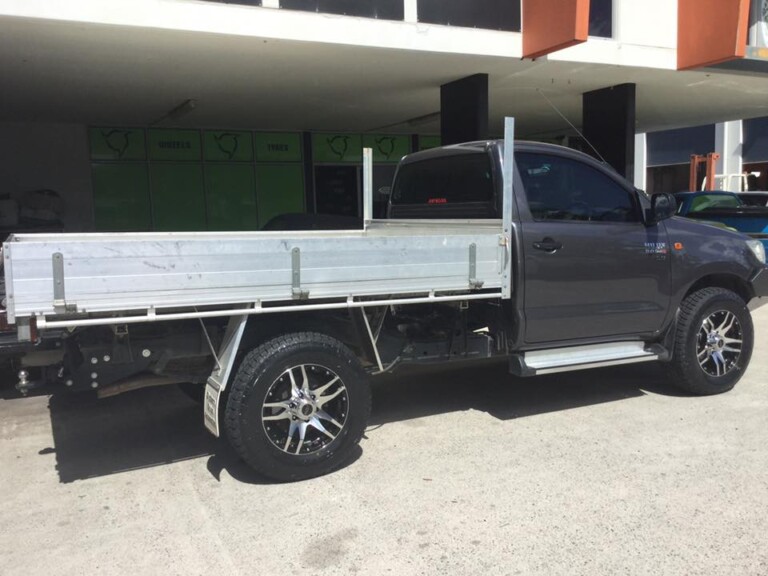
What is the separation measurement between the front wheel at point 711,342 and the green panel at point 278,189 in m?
10.9

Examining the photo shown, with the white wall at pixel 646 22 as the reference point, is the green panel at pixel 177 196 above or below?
below

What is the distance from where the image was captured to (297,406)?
3.97m

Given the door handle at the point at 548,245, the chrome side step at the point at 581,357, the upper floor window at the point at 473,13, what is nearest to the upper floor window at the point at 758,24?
the upper floor window at the point at 473,13

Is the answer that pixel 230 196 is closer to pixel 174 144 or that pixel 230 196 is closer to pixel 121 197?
pixel 174 144

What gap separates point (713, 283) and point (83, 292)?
524cm

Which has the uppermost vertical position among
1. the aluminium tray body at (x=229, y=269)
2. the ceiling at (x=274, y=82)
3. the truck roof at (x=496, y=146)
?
the ceiling at (x=274, y=82)

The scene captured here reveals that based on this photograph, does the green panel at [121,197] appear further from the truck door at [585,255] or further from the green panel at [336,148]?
the truck door at [585,255]

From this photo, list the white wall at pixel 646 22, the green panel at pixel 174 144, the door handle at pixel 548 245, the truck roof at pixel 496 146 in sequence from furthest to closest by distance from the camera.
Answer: the green panel at pixel 174 144 → the white wall at pixel 646 22 → the truck roof at pixel 496 146 → the door handle at pixel 548 245

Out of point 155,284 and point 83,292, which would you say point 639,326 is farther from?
point 83,292

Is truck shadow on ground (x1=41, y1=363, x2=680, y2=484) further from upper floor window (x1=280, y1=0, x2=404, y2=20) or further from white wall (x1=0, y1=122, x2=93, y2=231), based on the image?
white wall (x1=0, y1=122, x2=93, y2=231)

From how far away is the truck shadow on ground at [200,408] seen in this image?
4.53 meters

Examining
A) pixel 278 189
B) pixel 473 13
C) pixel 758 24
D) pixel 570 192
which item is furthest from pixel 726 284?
pixel 278 189

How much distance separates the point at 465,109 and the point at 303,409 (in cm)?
721

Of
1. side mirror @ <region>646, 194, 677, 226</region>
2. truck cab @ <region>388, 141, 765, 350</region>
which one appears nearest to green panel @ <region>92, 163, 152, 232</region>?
truck cab @ <region>388, 141, 765, 350</region>
